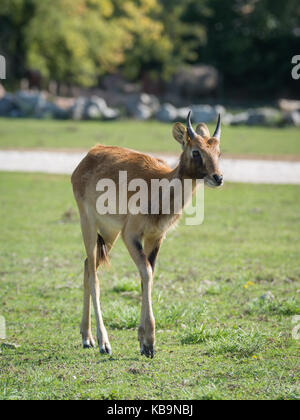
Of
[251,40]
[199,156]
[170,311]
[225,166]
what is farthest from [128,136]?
[251,40]

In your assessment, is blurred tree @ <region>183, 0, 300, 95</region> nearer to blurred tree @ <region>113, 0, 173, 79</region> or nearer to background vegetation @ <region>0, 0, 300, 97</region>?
background vegetation @ <region>0, 0, 300, 97</region>

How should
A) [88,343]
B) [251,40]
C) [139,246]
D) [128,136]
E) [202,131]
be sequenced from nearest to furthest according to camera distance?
[139,246], [88,343], [202,131], [128,136], [251,40]

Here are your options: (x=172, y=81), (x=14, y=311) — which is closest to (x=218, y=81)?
(x=172, y=81)

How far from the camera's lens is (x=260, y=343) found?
644 centimetres

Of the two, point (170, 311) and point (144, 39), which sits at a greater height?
point (144, 39)

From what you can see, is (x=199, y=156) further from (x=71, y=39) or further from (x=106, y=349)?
(x=71, y=39)

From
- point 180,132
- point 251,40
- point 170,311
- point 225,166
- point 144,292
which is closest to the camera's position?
point 144,292

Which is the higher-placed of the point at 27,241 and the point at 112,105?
the point at 112,105

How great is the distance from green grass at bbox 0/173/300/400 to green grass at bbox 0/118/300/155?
1110 centimetres

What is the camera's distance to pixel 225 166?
2075 cm

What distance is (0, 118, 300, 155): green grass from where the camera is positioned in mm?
24894

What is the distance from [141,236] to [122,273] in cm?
325

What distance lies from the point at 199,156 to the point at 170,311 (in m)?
2.10

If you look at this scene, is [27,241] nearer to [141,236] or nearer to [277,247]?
[277,247]
